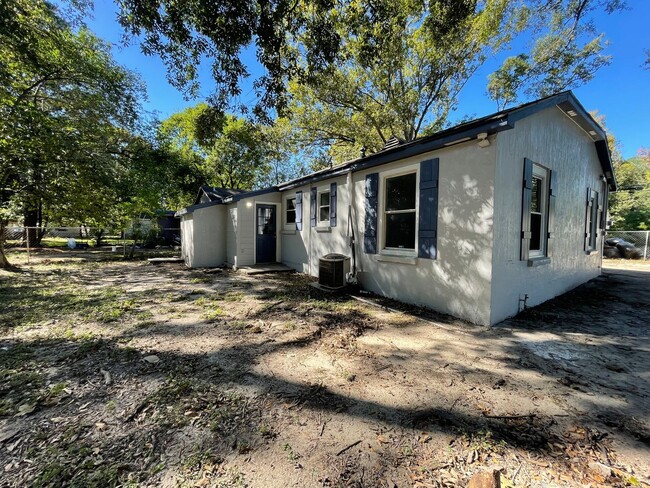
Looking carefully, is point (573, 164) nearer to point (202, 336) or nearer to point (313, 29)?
point (313, 29)

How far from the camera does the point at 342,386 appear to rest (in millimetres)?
2619

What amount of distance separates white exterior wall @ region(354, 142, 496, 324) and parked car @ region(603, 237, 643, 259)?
51.8 ft

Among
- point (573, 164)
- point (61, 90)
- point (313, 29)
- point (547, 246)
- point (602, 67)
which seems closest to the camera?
point (313, 29)

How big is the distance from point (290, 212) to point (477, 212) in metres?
6.74

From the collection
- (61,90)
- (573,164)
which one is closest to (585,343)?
(573,164)

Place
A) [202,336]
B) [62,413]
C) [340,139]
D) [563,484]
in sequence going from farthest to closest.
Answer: [340,139], [202,336], [62,413], [563,484]

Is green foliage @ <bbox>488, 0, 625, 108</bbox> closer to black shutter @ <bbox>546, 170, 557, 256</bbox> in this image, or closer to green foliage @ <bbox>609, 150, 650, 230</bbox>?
black shutter @ <bbox>546, 170, 557, 256</bbox>

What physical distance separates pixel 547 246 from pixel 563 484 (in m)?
5.05

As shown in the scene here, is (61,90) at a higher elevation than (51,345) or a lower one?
higher

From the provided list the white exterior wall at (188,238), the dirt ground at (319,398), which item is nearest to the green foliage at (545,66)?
the dirt ground at (319,398)

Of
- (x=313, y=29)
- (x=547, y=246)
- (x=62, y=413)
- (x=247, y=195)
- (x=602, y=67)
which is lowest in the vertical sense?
(x=62, y=413)

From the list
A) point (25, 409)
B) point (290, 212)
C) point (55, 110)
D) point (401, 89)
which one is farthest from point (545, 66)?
point (55, 110)

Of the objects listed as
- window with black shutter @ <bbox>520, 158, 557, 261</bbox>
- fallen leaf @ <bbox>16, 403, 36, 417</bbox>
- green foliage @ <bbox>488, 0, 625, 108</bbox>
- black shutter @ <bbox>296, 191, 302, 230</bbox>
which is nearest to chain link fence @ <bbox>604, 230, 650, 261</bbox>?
green foliage @ <bbox>488, 0, 625, 108</bbox>

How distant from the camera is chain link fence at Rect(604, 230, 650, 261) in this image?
43.0 feet
